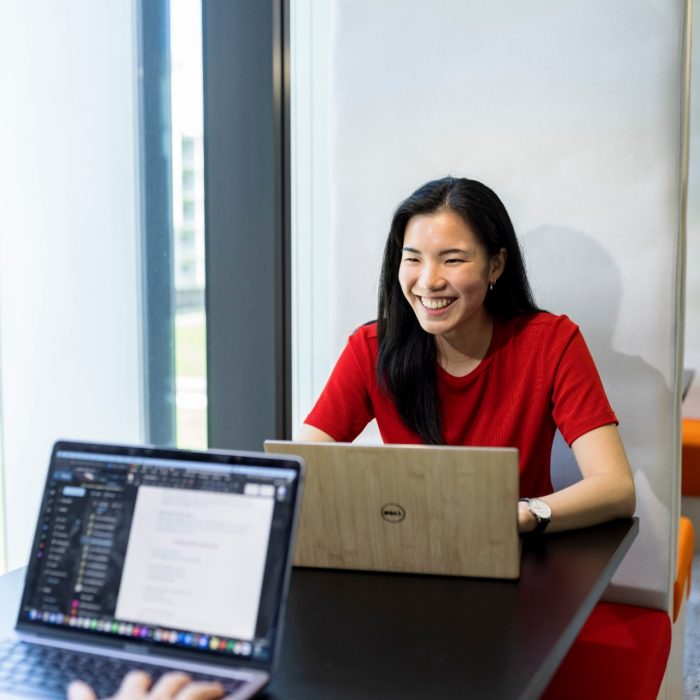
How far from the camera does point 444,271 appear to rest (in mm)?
1721

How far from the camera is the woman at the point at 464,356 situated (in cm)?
171

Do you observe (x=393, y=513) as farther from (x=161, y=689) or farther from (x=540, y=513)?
(x=161, y=689)

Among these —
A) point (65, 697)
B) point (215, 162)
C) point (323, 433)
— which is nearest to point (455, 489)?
point (65, 697)

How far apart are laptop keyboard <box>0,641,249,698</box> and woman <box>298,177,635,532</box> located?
35.7 inches

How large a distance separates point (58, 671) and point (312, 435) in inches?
37.1

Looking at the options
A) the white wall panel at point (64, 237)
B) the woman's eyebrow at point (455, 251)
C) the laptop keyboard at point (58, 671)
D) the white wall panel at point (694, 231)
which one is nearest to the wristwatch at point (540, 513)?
the woman's eyebrow at point (455, 251)

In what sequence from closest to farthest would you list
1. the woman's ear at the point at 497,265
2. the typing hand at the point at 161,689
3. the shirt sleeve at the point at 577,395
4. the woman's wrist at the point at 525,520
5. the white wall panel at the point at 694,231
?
the typing hand at the point at 161,689, the woman's wrist at the point at 525,520, the shirt sleeve at the point at 577,395, the woman's ear at the point at 497,265, the white wall panel at the point at 694,231

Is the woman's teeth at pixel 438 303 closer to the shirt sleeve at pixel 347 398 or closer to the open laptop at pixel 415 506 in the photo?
the shirt sleeve at pixel 347 398

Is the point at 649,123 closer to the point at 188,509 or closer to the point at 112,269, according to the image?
the point at 188,509

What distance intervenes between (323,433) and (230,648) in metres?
0.95

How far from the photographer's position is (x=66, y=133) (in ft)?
8.57

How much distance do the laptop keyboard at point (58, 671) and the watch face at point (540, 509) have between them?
2.09ft

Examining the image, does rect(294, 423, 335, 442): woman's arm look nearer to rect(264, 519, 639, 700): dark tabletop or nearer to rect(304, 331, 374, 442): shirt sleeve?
rect(304, 331, 374, 442): shirt sleeve

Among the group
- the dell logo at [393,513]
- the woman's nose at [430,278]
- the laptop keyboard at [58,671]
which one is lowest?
the laptop keyboard at [58,671]
